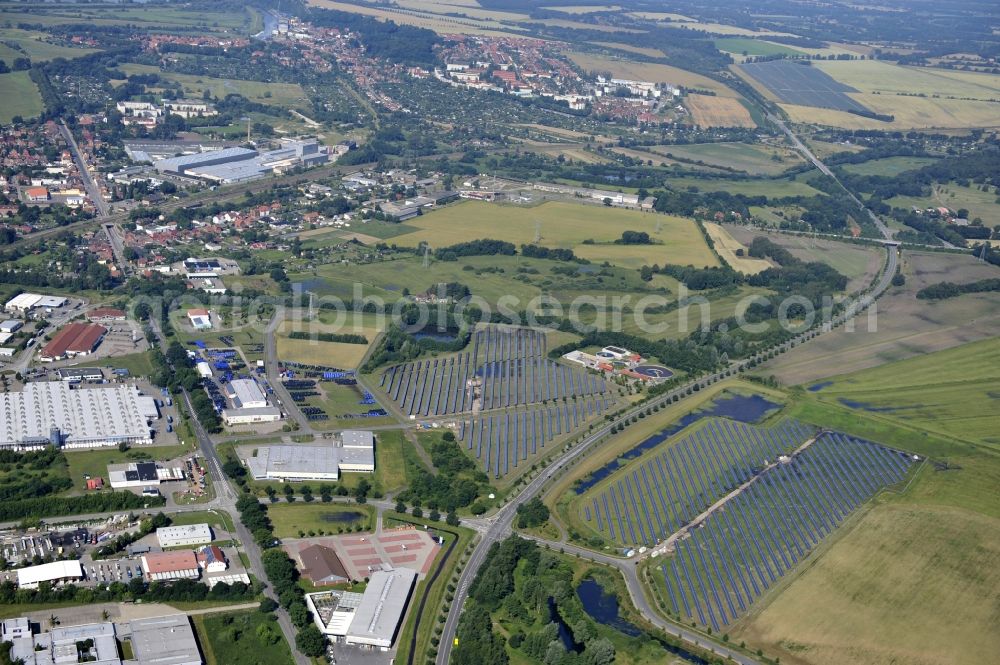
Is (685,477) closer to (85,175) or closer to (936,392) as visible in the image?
(936,392)

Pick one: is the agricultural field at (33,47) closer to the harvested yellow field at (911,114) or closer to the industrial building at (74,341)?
the industrial building at (74,341)

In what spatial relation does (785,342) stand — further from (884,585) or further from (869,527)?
(884,585)

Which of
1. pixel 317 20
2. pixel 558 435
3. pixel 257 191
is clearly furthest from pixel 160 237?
pixel 317 20

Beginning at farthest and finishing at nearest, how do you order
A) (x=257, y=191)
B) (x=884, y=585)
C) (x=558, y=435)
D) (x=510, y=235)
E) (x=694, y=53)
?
(x=694, y=53) → (x=257, y=191) → (x=510, y=235) → (x=558, y=435) → (x=884, y=585)

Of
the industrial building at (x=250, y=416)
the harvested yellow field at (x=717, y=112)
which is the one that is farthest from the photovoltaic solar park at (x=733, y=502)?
the harvested yellow field at (x=717, y=112)

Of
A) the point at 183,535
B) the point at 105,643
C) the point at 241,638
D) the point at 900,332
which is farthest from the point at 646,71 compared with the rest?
the point at 105,643

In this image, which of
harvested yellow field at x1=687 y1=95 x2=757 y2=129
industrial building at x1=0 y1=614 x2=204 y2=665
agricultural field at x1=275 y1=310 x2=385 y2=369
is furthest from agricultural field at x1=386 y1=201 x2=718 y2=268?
industrial building at x1=0 y1=614 x2=204 y2=665
